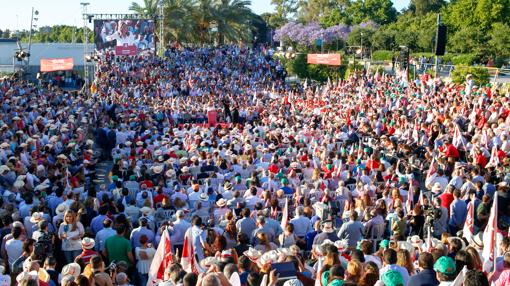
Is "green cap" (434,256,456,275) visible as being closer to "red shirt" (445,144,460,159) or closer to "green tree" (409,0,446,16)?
"red shirt" (445,144,460,159)

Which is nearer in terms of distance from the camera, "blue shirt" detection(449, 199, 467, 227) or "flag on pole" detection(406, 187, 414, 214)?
"blue shirt" detection(449, 199, 467, 227)

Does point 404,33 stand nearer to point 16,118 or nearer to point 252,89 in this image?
point 252,89

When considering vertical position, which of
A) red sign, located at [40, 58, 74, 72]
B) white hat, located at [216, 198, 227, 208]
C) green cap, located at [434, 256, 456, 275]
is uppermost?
red sign, located at [40, 58, 74, 72]

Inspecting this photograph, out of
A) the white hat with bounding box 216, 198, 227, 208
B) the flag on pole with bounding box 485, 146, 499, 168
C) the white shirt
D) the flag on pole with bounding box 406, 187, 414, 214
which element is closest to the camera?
the white shirt

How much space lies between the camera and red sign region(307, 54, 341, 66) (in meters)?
45.7

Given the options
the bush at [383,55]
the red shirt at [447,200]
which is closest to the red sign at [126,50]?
the bush at [383,55]

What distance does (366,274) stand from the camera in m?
5.80

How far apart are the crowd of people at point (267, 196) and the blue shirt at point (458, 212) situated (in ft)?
0.05

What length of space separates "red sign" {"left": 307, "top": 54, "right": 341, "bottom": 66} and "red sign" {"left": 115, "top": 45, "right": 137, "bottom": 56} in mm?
13720

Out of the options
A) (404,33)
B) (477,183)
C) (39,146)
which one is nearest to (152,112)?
(39,146)

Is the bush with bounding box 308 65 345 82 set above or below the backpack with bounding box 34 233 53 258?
above

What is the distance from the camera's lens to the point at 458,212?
395 inches

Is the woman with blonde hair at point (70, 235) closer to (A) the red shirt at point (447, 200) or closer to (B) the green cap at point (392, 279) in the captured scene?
(B) the green cap at point (392, 279)

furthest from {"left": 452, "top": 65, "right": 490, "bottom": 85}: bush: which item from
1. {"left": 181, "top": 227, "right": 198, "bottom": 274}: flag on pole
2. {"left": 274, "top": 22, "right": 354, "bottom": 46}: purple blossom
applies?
{"left": 274, "top": 22, "right": 354, "bottom": 46}: purple blossom
